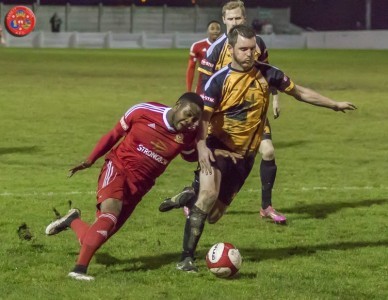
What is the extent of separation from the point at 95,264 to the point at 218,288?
137 cm

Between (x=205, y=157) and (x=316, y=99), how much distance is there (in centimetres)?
140

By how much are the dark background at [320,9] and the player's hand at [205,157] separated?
78.2 metres

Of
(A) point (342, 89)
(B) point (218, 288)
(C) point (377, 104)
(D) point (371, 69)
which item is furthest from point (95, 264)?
(D) point (371, 69)

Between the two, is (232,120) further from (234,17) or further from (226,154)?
(234,17)

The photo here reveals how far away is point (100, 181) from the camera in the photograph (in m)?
8.40

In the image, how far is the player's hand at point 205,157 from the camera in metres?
8.31

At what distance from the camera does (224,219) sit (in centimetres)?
1115

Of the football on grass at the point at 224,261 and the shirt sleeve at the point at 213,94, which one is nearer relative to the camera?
the football on grass at the point at 224,261

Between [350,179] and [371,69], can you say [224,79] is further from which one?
[371,69]

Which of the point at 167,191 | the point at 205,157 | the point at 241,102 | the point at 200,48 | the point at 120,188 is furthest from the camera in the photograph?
the point at 200,48

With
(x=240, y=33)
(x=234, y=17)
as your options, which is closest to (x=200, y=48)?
(x=234, y=17)

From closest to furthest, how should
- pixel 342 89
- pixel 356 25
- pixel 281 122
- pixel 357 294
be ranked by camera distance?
pixel 357 294 → pixel 281 122 → pixel 342 89 → pixel 356 25

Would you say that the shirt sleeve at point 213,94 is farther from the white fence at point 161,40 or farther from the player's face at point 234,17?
the white fence at point 161,40

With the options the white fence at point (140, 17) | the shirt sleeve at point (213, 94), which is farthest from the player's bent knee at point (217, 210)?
the white fence at point (140, 17)
